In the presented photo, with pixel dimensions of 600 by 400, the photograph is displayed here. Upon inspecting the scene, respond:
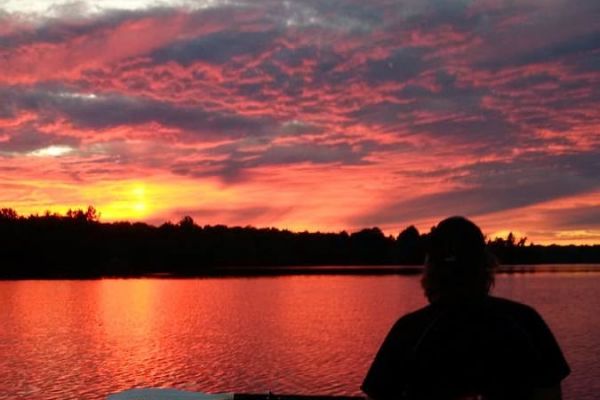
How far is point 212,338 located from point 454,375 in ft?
141

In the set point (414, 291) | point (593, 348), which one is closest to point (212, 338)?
point (593, 348)

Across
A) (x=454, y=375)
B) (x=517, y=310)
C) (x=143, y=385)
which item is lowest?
(x=143, y=385)

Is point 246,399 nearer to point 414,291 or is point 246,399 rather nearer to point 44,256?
point 414,291

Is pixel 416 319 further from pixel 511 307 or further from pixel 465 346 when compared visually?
pixel 511 307

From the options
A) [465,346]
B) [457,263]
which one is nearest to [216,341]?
[457,263]

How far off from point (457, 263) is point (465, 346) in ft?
1.43

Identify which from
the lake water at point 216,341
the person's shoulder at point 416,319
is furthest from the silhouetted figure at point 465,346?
the lake water at point 216,341

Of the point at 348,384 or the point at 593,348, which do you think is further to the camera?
the point at 593,348

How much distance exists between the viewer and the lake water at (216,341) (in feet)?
96.3

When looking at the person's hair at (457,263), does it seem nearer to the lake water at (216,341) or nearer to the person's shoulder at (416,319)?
the person's shoulder at (416,319)

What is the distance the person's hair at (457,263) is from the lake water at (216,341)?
76.3 ft

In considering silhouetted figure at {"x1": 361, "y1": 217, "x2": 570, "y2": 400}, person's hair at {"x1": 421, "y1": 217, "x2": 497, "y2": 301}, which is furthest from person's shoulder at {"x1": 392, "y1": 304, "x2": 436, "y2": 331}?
person's hair at {"x1": 421, "y1": 217, "x2": 497, "y2": 301}

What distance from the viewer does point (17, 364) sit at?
3450 centimetres

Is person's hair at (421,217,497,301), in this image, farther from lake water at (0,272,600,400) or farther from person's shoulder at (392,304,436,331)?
lake water at (0,272,600,400)
